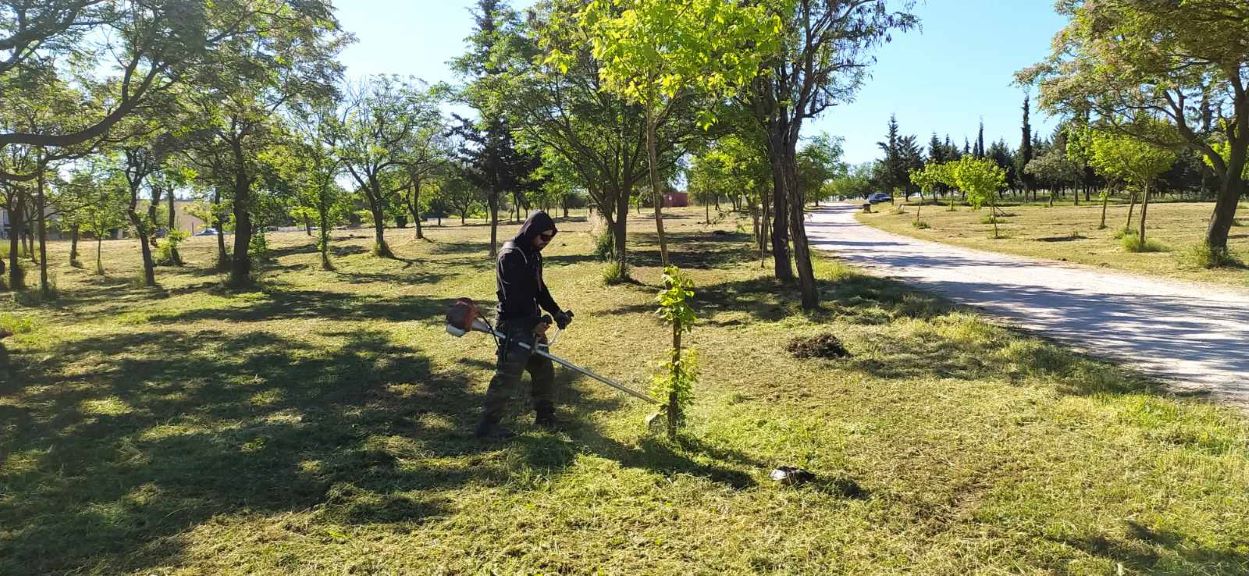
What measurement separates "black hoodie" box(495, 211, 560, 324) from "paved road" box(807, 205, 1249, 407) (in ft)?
18.1

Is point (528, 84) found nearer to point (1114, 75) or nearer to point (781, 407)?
point (781, 407)

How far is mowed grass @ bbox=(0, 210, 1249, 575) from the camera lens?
128 inches

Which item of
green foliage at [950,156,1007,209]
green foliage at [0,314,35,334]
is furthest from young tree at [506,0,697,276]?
green foliage at [950,156,1007,209]

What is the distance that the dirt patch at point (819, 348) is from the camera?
23.5ft

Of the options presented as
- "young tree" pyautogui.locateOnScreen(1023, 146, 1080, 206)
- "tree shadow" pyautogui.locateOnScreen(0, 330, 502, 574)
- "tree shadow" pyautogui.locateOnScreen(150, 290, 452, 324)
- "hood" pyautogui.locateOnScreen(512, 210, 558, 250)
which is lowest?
"tree shadow" pyautogui.locateOnScreen(0, 330, 502, 574)

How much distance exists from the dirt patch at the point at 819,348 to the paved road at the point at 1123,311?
2.58 metres

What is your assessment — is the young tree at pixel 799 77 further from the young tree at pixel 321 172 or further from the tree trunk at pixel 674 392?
the young tree at pixel 321 172

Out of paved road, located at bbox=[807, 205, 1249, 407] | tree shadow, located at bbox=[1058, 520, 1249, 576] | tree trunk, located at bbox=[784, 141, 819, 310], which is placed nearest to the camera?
tree shadow, located at bbox=[1058, 520, 1249, 576]

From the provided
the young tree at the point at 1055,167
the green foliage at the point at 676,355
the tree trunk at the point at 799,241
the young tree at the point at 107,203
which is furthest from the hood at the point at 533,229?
the young tree at the point at 1055,167

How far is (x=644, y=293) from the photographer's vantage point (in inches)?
540

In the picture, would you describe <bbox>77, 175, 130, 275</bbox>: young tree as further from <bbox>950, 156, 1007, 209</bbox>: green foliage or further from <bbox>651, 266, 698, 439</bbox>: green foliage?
<bbox>950, 156, 1007, 209</bbox>: green foliage

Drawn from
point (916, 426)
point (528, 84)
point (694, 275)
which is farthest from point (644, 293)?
point (916, 426)

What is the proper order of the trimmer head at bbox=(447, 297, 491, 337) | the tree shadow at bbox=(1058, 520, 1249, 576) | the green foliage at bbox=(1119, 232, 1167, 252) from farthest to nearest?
the green foliage at bbox=(1119, 232, 1167, 252), the trimmer head at bbox=(447, 297, 491, 337), the tree shadow at bbox=(1058, 520, 1249, 576)

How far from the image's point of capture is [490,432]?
16.8 ft
